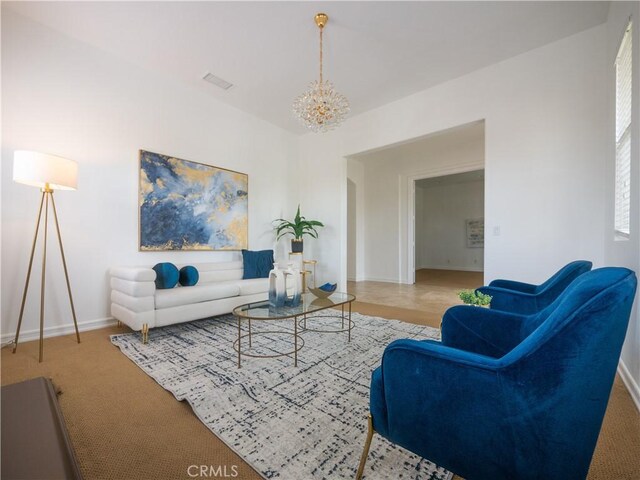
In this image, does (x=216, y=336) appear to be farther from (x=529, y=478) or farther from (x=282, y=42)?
(x=282, y=42)

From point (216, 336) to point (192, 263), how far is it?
1379mm

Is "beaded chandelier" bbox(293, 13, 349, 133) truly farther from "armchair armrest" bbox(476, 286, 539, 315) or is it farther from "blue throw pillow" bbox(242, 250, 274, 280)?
"armchair armrest" bbox(476, 286, 539, 315)

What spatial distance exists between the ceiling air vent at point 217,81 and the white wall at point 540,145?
2.74m

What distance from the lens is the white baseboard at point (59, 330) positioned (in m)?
2.56

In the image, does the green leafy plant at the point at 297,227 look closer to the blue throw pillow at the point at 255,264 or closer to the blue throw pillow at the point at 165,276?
the blue throw pillow at the point at 255,264

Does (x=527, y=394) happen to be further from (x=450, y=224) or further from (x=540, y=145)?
(x=450, y=224)

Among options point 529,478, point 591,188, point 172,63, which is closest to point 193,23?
point 172,63

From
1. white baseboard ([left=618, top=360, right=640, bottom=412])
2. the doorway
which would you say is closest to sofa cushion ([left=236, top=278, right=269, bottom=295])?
white baseboard ([left=618, top=360, right=640, bottom=412])

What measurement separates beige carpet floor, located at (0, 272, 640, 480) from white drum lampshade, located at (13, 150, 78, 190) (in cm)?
143

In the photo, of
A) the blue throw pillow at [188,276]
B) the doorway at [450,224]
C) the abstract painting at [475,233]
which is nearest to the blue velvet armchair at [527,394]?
the blue throw pillow at [188,276]

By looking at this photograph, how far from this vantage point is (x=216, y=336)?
277cm

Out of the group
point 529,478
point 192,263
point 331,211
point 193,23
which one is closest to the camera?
point 529,478

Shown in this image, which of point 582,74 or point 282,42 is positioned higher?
point 282,42

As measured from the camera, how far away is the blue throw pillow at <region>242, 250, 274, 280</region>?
3.96 m
